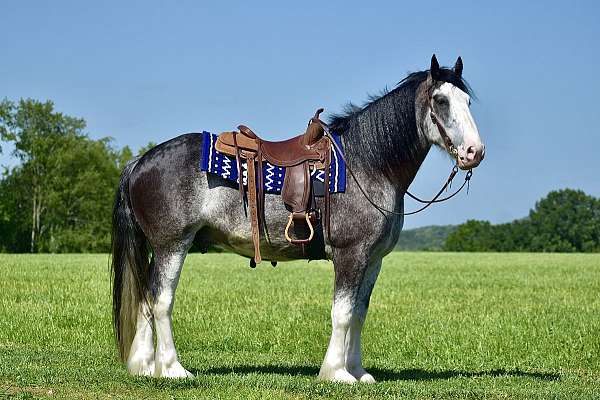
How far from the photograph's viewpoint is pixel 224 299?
2039cm

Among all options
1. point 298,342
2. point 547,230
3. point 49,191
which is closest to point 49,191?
point 49,191

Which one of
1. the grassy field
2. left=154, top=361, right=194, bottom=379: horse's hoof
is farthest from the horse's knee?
the grassy field

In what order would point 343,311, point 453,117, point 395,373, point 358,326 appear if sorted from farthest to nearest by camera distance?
1. point 395,373
2. point 358,326
3. point 343,311
4. point 453,117

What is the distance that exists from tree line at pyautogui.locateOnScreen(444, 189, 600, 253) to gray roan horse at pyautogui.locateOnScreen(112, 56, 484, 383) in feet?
379

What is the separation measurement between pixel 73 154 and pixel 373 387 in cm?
7151

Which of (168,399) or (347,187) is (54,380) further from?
(347,187)

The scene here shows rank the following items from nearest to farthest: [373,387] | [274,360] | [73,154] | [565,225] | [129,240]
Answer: [373,387]
[129,240]
[274,360]
[73,154]
[565,225]

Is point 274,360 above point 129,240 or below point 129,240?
below

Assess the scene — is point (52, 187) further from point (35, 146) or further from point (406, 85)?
point (406, 85)

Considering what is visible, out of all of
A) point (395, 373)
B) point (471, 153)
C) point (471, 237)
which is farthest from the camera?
point (471, 237)

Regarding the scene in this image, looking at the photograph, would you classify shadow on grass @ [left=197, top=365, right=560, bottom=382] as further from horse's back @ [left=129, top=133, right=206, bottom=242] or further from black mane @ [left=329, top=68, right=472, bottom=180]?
black mane @ [left=329, top=68, right=472, bottom=180]

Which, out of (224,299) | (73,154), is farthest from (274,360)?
(73,154)

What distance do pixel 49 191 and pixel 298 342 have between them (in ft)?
219

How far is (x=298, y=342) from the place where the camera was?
13.8 m
